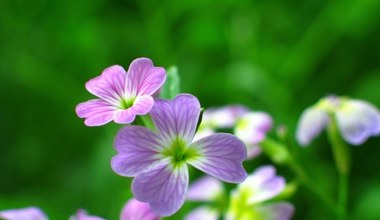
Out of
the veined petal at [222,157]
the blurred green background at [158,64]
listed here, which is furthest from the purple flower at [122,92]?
the blurred green background at [158,64]

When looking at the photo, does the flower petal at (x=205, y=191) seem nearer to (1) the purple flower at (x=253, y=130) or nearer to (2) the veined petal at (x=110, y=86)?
(1) the purple flower at (x=253, y=130)

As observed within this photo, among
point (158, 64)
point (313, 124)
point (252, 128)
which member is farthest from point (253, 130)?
point (158, 64)

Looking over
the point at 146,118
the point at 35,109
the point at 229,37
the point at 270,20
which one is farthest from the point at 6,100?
the point at 146,118

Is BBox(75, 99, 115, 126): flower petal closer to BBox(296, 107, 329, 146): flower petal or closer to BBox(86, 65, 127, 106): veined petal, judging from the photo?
BBox(86, 65, 127, 106): veined petal

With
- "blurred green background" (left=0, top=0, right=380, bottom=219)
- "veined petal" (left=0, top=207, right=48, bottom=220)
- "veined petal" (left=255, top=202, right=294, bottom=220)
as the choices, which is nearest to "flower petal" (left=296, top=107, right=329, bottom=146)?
"veined petal" (left=255, top=202, right=294, bottom=220)

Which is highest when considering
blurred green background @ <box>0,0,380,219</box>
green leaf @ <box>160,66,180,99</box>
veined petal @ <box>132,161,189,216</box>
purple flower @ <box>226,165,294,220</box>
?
blurred green background @ <box>0,0,380,219</box>

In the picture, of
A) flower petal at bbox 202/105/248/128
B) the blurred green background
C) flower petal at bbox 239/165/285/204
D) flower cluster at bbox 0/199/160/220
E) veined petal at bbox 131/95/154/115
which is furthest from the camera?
the blurred green background

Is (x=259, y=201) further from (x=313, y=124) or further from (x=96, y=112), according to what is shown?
(x=96, y=112)
